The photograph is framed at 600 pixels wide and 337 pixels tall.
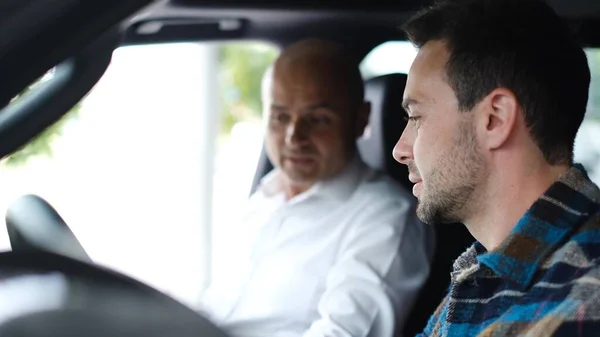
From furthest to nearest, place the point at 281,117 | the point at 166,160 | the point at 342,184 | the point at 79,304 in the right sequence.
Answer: the point at 166,160, the point at 281,117, the point at 342,184, the point at 79,304

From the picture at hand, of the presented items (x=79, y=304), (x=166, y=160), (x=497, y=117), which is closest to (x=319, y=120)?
(x=497, y=117)

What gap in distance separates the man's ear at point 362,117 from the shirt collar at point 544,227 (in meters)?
0.96

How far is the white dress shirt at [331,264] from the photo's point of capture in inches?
73.2

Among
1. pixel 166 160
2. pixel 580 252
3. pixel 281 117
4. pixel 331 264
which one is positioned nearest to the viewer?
pixel 580 252

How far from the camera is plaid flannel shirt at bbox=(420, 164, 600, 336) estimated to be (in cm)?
102

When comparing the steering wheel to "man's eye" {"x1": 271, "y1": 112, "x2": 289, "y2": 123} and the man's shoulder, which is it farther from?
"man's eye" {"x1": 271, "y1": 112, "x2": 289, "y2": 123}

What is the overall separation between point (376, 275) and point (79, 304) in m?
1.22

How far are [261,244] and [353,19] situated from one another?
58cm

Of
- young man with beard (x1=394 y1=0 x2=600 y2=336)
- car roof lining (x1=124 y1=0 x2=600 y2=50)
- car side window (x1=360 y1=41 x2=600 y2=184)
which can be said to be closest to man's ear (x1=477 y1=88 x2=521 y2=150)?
young man with beard (x1=394 y1=0 x2=600 y2=336)

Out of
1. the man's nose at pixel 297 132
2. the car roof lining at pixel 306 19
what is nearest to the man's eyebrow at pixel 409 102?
the car roof lining at pixel 306 19

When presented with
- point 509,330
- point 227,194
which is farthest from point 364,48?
point 227,194

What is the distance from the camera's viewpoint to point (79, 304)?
0.71 metres

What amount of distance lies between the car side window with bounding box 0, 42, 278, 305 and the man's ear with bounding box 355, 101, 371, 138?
2.08m

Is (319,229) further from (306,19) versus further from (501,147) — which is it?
(501,147)
